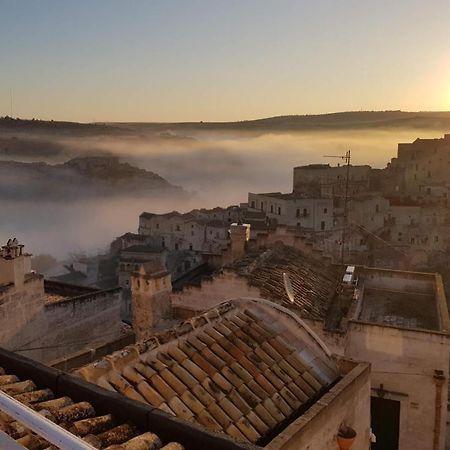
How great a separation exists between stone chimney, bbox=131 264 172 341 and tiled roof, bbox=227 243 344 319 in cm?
219

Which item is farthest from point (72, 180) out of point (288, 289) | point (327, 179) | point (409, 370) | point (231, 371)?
point (231, 371)

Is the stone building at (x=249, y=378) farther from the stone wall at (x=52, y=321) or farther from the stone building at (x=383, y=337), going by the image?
the stone wall at (x=52, y=321)

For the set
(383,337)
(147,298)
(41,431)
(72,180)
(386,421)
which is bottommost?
(386,421)

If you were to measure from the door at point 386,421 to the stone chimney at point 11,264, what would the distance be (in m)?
9.15

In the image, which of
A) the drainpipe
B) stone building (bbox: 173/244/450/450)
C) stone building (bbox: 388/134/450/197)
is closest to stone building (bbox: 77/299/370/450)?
stone building (bbox: 173/244/450/450)

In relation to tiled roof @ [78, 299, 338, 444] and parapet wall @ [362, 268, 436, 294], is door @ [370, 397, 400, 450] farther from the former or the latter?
tiled roof @ [78, 299, 338, 444]

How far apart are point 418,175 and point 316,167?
1513 centimetres

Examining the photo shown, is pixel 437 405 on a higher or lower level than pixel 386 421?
higher

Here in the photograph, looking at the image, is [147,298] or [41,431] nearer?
[41,431]

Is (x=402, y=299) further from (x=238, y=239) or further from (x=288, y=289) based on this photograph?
(x=238, y=239)

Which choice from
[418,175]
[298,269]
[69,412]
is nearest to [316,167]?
[418,175]

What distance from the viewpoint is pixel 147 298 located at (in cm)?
1206

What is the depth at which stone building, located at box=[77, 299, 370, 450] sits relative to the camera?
6.27 metres

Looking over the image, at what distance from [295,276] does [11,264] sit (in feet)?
24.4
